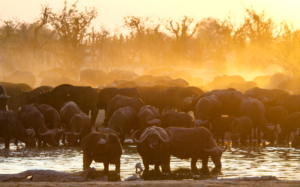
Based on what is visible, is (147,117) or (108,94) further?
(108,94)

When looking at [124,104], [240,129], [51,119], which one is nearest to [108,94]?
[124,104]

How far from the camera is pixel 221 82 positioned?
48469 millimetres

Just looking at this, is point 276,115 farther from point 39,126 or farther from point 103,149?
point 103,149

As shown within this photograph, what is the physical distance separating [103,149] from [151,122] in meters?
6.47

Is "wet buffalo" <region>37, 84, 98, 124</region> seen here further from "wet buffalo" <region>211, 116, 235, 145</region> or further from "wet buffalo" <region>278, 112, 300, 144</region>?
"wet buffalo" <region>278, 112, 300, 144</region>

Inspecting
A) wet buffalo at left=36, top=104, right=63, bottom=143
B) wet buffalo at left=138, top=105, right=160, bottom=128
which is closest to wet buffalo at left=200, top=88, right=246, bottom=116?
wet buffalo at left=138, top=105, right=160, bottom=128

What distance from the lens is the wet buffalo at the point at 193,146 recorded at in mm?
12648

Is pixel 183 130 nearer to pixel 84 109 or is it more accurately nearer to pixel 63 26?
pixel 84 109

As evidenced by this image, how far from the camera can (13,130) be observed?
18.0 metres

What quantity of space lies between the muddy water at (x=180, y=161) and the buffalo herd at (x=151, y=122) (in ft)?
2.10

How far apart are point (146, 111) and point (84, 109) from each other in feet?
26.0

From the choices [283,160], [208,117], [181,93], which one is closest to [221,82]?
[181,93]

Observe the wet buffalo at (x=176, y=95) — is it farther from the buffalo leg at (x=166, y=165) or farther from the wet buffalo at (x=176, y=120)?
the buffalo leg at (x=166, y=165)

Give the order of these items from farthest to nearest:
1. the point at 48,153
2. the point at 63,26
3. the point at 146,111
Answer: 1. the point at 63,26
2. the point at 146,111
3. the point at 48,153
